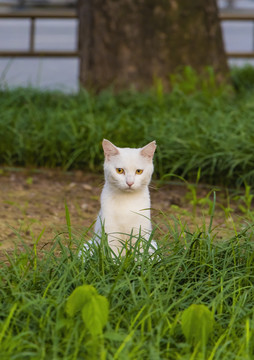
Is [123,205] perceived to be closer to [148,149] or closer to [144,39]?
[148,149]

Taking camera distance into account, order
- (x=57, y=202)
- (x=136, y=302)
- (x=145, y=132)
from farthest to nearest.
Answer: (x=145, y=132) < (x=57, y=202) < (x=136, y=302)

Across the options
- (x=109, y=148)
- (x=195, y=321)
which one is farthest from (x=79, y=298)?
(x=109, y=148)

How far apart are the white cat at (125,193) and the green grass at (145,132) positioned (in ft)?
4.79

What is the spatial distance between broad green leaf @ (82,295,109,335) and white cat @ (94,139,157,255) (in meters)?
0.91

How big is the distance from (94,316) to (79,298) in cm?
15

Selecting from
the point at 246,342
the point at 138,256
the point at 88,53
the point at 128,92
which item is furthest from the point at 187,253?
the point at 88,53

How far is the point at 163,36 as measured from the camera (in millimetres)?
7199

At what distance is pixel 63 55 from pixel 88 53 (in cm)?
222

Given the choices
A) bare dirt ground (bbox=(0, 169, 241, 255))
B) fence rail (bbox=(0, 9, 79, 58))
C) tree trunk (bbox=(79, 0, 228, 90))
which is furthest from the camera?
fence rail (bbox=(0, 9, 79, 58))

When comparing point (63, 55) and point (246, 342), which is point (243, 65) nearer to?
point (63, 55)

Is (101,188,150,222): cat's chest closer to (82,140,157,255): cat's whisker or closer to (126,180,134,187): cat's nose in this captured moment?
(82,140,157,255): cat's whisker

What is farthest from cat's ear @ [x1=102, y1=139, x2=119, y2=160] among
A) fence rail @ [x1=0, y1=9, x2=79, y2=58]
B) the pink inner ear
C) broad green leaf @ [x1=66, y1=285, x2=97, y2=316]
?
fence rail @ [x1=0, y1=9, x2=79, y2=58]

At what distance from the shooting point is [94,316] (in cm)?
230

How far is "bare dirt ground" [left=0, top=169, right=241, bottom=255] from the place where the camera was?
4.27 metres
